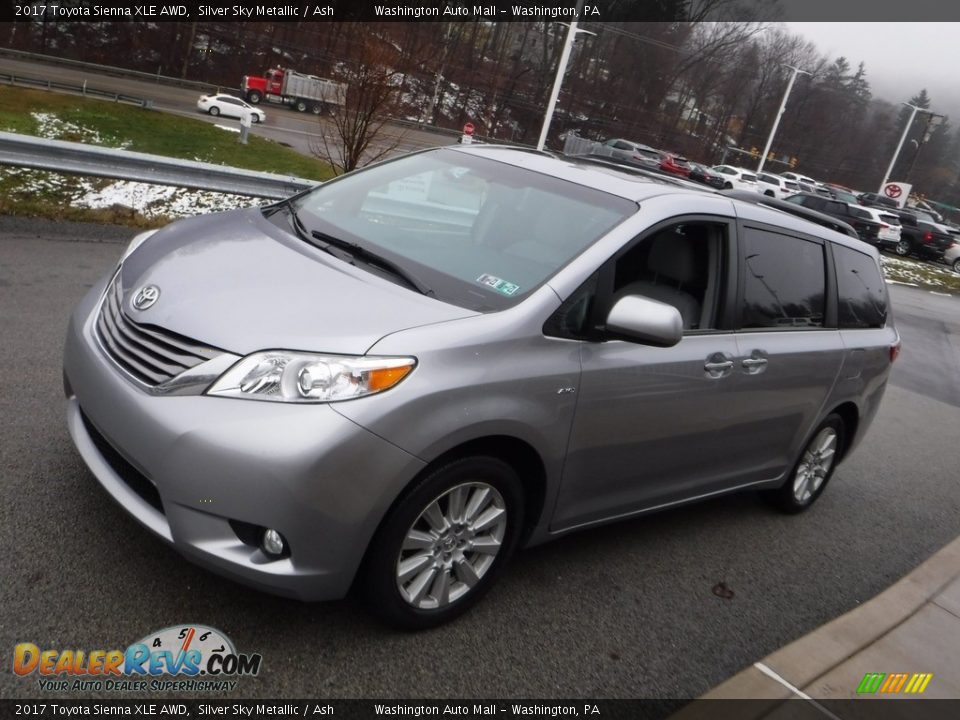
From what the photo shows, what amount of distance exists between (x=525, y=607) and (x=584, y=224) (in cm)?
164

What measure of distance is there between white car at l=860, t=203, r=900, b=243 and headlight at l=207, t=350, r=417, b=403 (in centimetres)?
3597

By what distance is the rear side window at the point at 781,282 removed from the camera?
432 cm

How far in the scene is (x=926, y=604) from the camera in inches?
182

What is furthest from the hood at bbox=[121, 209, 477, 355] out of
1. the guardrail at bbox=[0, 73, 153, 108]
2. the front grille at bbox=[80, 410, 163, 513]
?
the guardrail at bbox=[0, 73, 153, 108]

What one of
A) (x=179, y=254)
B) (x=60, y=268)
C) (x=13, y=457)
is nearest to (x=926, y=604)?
(x=179, y=254)

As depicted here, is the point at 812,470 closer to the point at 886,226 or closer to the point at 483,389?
the point at 483,389

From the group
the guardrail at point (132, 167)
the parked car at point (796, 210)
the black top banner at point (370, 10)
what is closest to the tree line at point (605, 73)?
the black top banner at point (370, 10)

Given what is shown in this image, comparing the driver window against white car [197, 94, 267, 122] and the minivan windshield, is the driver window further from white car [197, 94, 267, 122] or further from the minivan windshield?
white car [197, 94, 267, 122]

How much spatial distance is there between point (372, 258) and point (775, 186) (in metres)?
50.2

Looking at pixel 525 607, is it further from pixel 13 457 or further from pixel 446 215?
pixel 13 457

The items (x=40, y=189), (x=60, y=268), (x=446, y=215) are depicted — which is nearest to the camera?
(x=446, y=215)

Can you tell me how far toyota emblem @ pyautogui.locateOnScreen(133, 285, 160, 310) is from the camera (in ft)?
10.5

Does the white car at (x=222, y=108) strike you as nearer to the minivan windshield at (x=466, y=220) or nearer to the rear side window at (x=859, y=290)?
the rear side window at (x=859, y=290)

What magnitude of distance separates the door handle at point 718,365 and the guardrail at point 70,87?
30.9 meters
